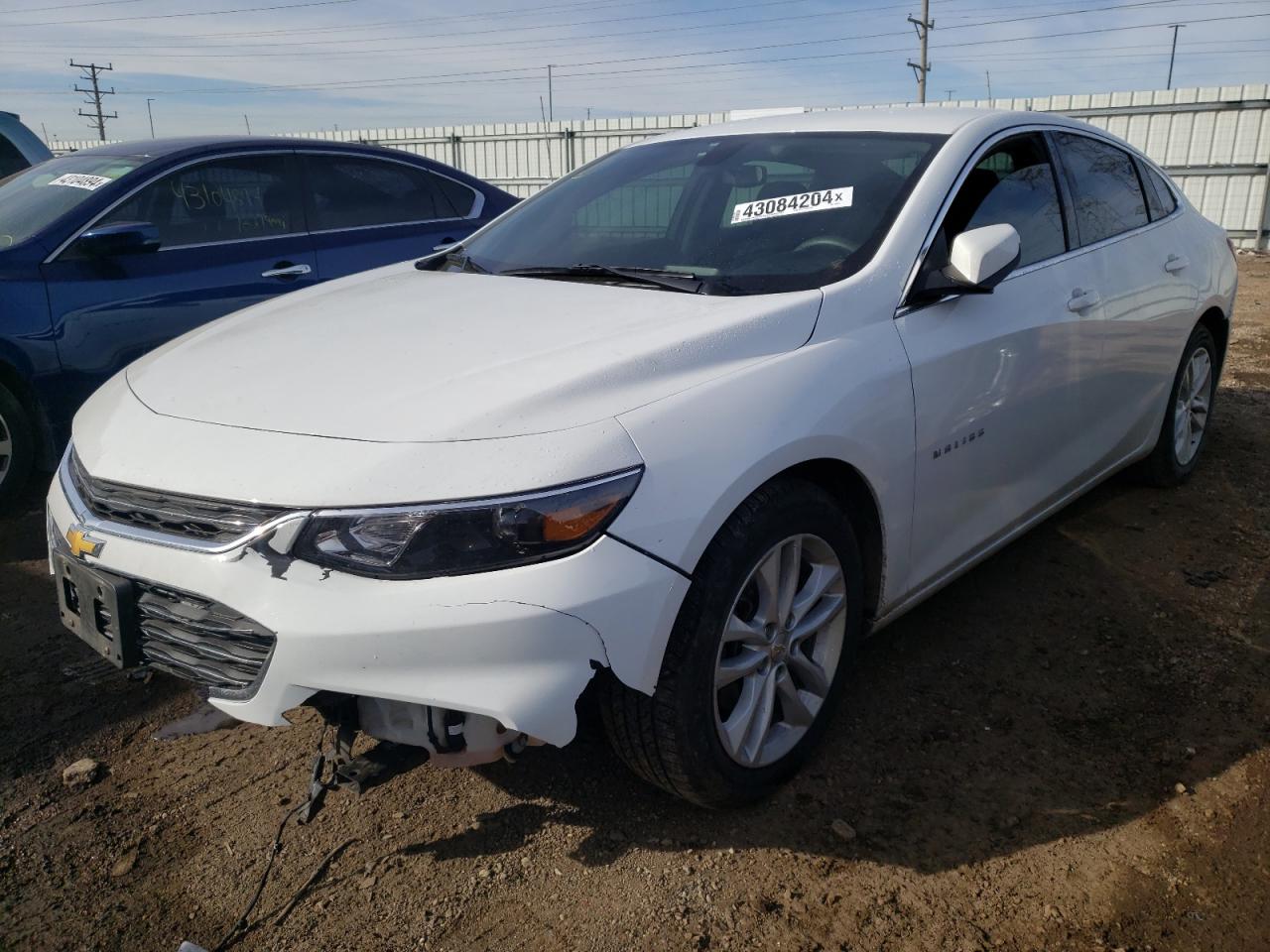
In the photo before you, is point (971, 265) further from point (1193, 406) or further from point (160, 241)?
point (160, 241)

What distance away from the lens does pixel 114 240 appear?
170 inches

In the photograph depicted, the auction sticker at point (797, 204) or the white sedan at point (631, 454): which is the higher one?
the auction sticker at point (797, 204)

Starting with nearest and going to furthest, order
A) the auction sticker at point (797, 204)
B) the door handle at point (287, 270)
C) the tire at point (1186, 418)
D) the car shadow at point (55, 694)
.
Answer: the car shadow at point (55, 694) < the auction sticker at point (797, 204) < the tire at point (1186, 418) < the door handle at point (287, 270)

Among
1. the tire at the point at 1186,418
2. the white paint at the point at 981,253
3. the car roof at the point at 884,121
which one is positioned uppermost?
the car roof at the point at 884,121

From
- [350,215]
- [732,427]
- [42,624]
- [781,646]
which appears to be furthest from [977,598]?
[350,215]

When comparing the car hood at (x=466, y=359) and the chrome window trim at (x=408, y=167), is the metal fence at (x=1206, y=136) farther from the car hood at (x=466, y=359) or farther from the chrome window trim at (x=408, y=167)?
the car hood at (x=466, y=359)

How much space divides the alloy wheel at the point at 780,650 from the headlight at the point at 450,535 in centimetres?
49

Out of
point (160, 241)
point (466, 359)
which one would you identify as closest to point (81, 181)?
point (160, 241)

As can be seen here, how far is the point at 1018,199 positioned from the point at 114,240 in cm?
358

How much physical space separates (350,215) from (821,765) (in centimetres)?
392

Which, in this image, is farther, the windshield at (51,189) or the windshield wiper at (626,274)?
the windshield at (51,189)

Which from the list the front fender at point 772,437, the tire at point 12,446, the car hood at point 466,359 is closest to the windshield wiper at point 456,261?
the car hood at point 466,359

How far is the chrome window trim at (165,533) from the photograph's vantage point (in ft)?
6.34

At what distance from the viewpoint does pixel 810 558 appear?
245cm
